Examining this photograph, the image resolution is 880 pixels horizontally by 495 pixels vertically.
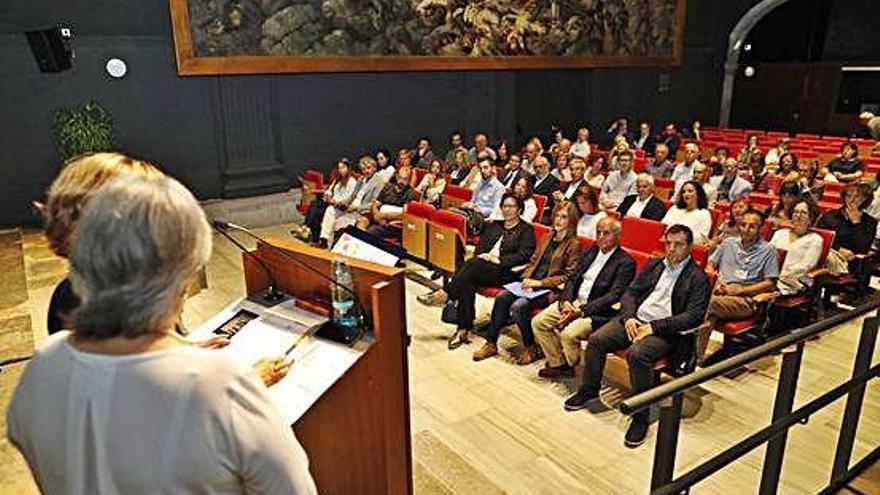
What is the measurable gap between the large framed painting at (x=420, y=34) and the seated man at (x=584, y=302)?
251 inches

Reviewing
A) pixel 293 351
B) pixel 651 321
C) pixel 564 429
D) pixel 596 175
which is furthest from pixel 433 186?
pixel 293 351

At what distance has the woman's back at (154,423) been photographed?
3.02 ft

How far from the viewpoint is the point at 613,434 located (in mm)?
3527

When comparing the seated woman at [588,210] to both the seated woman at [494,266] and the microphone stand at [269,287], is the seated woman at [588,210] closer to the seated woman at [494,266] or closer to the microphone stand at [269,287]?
the seated woman at [494,266]

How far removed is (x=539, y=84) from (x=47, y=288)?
9.98 meters

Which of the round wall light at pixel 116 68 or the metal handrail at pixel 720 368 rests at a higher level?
the round wall light at pixel 116 68

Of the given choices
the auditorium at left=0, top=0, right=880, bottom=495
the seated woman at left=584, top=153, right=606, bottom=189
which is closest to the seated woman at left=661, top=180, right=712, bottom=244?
the auditorium at left=0, top=0, right=880, bottom=495

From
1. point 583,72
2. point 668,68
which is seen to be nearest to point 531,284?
point 583,72

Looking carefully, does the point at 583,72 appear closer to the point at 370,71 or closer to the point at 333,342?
the point at 370,71

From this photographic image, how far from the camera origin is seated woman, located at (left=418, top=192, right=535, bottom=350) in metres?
4.72

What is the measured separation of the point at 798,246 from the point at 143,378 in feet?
16.4

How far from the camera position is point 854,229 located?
5195mm

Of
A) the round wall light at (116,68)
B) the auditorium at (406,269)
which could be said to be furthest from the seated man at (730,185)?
the round wall light at (116,68)

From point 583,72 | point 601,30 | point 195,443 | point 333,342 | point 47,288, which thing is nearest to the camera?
point 195,443
